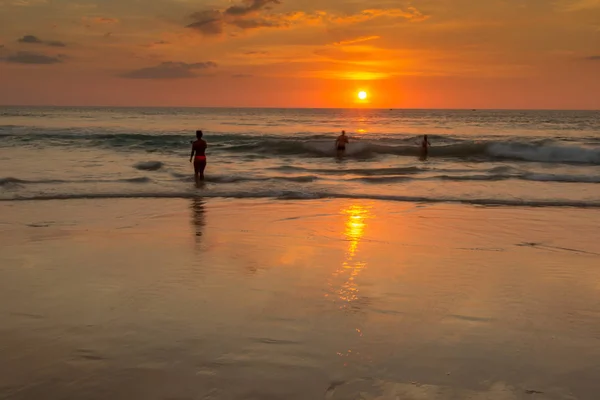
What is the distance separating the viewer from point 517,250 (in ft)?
29.7

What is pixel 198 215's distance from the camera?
40.5 ft

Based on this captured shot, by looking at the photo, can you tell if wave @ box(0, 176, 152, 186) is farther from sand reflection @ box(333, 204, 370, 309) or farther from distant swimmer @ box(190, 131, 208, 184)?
sand reflection @ box(333, 204, 370, 309)

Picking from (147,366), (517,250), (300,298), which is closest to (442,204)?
(517,250)

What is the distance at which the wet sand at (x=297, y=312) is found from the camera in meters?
4.36

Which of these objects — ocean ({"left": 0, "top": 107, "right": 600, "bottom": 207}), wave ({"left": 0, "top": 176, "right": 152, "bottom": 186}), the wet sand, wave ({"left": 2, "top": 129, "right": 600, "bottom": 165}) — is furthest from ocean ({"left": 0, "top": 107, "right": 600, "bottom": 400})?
wave ({"left": 2, "top": 129, "right": 600, "bottom": 165})

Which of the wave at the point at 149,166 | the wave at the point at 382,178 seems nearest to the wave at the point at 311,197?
the wave at the point at 382,178

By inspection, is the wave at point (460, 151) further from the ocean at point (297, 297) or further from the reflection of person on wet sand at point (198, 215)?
the reflection of person on wet sand at point (198, 215)

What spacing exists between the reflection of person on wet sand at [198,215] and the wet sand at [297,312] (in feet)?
0.73

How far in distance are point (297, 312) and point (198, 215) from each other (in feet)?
22.4

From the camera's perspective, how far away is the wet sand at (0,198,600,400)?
436 cm

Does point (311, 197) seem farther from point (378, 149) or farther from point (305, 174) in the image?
point (378, 149)

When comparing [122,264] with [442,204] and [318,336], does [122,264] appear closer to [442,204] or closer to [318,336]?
[318,336]

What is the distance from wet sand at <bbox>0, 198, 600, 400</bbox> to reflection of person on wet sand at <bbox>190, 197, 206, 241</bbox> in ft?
0.73

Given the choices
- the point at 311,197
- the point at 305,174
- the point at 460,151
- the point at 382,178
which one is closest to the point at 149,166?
the point at 305,174
